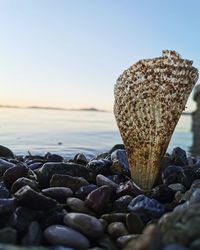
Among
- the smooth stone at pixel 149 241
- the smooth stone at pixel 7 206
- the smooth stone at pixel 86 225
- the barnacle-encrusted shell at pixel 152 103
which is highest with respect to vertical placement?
the barnacle-encrusted shell at pixel 152 103

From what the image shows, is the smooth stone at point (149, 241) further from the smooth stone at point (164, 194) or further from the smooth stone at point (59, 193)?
the smooth stone at point (164, 194)

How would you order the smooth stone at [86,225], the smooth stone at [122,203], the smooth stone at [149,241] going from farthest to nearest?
1. the smooth stone at [122,203]
2. the smooth stone at [86,225]
3. the smooth stone at [149,241]

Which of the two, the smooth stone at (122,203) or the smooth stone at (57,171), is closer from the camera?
Result: the smooth stone at (122,203)

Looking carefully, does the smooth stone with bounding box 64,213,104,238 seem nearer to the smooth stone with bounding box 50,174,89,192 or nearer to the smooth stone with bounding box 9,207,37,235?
the smooth stone with bounding box 9,207,37,235

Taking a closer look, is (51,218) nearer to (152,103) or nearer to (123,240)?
(123,240)

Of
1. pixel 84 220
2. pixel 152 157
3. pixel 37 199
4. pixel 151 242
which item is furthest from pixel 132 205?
pixel 151 242

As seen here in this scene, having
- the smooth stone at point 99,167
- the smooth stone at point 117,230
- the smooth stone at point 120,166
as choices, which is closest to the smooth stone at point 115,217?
the smooth stone at point 117,230

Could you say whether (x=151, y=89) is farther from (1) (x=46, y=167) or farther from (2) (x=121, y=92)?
(1) (x=46, y=167)
